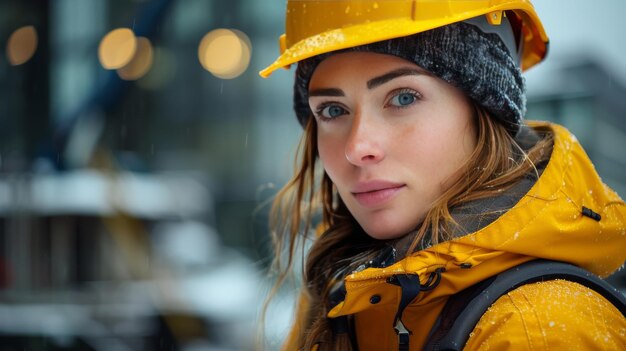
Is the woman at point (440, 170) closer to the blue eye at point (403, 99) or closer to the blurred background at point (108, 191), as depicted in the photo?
the blue eye at point (403, 99)

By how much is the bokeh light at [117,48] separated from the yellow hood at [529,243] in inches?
280

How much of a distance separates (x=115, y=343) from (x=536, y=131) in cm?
563

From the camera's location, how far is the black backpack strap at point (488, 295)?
4.61 feet

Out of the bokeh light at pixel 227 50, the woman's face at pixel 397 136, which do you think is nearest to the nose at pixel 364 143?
the woman's face at pixel 397 136

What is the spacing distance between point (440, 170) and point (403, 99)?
0.21 m

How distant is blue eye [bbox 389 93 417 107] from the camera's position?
169 centimetres

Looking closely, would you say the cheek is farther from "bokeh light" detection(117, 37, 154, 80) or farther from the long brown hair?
"bokeh light" detection(117, 37, 154, 80)

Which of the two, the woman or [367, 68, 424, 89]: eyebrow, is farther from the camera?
[367, 68, 424, 89]: eyebrow

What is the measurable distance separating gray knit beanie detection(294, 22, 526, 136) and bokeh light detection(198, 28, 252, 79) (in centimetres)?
1011

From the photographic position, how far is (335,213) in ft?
7.39

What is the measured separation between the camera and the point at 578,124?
767 cm

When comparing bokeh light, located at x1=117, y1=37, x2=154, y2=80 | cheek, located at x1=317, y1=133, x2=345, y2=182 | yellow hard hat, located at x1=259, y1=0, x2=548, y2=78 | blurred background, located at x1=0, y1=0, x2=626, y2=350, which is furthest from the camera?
bokeh light, located at x1=117, y1=37, x2=154, y2=80

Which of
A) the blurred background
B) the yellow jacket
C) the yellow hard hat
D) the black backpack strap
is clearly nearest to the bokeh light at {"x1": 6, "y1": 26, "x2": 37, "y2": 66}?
the blurred background

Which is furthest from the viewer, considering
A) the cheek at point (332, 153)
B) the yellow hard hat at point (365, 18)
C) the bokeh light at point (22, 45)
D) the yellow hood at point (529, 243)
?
the bokeh light at point (22, 45)
